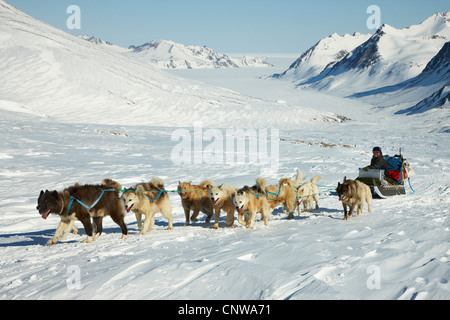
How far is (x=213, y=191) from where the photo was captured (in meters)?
7.82

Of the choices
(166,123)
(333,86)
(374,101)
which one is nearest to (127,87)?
(166,123)

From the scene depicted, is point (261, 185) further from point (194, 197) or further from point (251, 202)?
point (194, 197)

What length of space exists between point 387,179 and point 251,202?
252 inches

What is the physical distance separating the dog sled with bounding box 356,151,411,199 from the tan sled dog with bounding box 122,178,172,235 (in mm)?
6783

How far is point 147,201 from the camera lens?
760 cm

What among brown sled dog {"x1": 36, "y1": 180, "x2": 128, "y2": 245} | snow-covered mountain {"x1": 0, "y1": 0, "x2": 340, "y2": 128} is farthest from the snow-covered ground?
snow-covered mountain {"x1": 0, "y1": 0, "x2": 340, "y2": 128}

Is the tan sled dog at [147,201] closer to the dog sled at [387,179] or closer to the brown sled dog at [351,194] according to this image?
the brown sled dog at [351,194]

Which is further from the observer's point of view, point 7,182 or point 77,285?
point 7,182

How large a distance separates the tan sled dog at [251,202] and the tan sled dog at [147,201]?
158cm

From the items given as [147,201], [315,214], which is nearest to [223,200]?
[147,201]

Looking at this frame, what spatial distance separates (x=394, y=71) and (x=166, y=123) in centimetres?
15054

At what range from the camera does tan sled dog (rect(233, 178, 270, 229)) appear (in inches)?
304

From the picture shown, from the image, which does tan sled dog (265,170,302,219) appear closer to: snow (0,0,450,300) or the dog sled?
snow (0,0,450,300)
